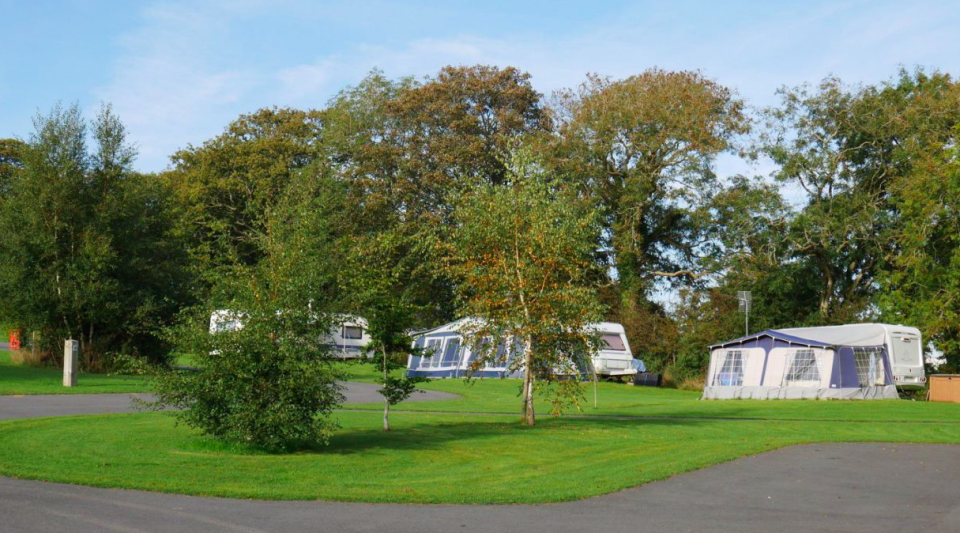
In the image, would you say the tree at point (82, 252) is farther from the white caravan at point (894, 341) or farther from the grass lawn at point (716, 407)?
the white caravan at point (894, 341)

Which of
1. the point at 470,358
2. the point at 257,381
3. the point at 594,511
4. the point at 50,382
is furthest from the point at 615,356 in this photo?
the point at 594,511

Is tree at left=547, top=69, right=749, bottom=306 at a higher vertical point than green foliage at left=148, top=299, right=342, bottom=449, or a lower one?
higher

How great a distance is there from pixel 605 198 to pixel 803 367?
18517 millimetres

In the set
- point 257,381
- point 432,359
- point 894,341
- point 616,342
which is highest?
point 616,342

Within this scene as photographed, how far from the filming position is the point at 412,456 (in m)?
13.3

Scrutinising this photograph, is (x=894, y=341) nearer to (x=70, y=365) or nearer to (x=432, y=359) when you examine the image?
(x=432, y=359)

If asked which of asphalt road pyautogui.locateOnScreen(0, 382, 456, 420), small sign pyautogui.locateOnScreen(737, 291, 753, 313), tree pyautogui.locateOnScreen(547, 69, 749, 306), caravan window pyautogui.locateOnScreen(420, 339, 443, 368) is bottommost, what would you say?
asphalt road pyautogui.locateOnScreen(0, 382, 456, 420)

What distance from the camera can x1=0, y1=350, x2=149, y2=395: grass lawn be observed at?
23.9 m

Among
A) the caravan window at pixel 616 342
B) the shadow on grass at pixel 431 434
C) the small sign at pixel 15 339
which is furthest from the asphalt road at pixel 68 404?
the small sign at pixel 15 339

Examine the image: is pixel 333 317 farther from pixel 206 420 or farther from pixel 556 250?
pixel 556 250

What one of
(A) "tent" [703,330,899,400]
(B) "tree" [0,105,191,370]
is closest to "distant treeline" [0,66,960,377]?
(B) "tree" [0,105,191,370]

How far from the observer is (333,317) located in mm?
13445

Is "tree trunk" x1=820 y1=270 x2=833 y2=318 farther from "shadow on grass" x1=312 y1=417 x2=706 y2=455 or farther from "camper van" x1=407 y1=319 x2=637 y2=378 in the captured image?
"shadow on grass" x1=312 y1=417 x2=706 y2=455

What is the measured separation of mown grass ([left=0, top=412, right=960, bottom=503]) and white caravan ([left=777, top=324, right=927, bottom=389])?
12.3 metres
